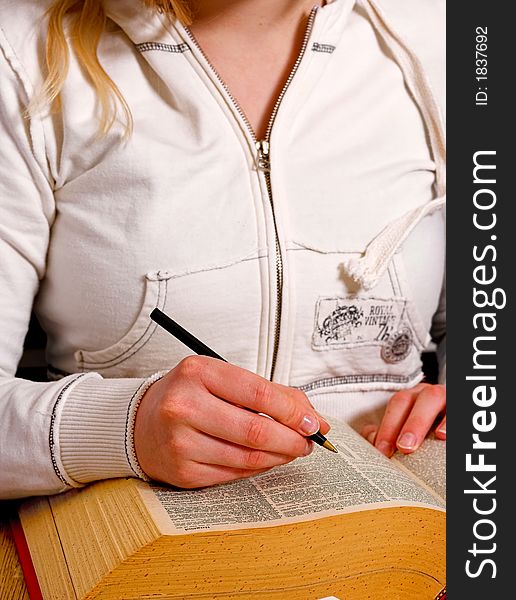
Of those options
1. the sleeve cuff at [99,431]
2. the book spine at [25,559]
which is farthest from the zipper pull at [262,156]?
the book spine at [25,559]

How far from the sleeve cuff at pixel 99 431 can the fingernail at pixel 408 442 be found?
0.25m

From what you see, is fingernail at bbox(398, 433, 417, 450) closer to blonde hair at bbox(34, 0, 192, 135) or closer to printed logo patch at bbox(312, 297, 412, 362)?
printed logo patch at bbox(312, 297, 412, 362)

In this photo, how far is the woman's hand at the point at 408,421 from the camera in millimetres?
849

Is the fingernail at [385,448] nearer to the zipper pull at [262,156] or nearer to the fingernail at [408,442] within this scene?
the fingernail at [408,442]

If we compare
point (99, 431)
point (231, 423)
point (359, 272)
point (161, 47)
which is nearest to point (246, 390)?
point (231, 423)

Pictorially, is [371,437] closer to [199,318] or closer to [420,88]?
[199,318]

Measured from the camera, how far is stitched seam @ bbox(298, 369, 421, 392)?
89 centimetres

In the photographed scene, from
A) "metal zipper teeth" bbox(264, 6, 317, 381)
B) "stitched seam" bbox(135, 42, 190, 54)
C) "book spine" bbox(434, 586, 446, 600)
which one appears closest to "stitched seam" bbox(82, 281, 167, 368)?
"metal zipper teeth" bbox(264, 6, 317, 381)

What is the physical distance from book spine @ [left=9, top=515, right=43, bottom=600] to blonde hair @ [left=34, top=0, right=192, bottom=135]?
0.35 metres

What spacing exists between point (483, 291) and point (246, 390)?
0.24 meters

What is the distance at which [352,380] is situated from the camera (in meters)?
0.92

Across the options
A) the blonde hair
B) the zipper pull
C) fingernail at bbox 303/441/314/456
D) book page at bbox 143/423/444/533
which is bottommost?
book page at bbox 143/423/444/533

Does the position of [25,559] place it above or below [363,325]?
below

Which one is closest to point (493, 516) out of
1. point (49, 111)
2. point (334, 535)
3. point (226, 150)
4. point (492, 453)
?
point (492, 453)
